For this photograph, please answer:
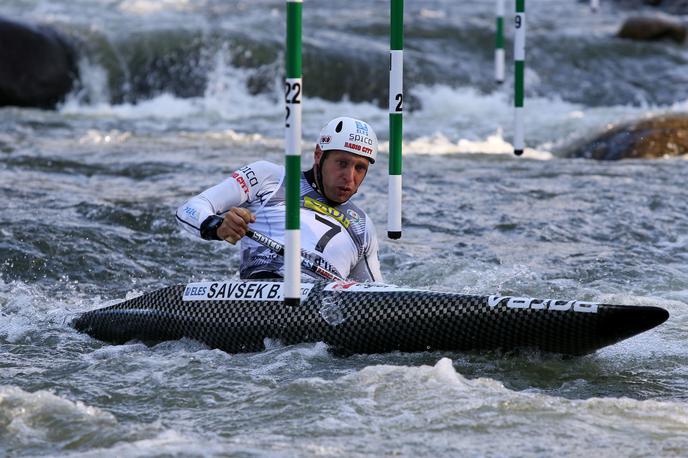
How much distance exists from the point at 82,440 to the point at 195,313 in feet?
4.82

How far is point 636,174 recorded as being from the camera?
34.4ft

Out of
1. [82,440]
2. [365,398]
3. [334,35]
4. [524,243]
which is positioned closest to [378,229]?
[524,243]

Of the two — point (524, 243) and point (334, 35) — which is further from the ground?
point (334, 35)

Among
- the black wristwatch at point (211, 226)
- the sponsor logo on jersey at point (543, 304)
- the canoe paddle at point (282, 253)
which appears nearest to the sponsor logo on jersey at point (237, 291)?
the canoe paddle at point (282, 253)

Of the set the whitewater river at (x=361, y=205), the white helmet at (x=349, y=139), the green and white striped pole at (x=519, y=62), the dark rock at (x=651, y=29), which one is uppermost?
the dark rock at (x=651, y=29)

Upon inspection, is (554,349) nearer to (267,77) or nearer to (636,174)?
(636,174)

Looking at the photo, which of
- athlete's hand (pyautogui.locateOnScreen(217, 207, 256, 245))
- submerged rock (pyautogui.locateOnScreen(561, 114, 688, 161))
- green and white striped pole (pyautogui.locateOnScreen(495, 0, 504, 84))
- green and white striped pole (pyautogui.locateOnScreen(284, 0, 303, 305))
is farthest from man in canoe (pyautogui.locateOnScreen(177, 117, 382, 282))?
green and white striped pole (pyautogui.locateOnScreen(495, 0, 504, 84))

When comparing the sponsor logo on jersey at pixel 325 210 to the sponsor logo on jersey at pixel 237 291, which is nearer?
the sponsor logo on jersey at pixel 237 291

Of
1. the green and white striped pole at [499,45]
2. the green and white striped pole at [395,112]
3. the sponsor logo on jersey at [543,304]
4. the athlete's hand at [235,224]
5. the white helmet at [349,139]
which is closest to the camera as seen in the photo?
the sponsor logo on jersey at [543,304]

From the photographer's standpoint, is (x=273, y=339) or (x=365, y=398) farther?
(x=273, y=339)

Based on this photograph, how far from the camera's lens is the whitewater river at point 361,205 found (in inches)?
171

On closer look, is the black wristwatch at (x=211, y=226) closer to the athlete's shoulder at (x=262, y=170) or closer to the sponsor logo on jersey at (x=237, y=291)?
the sponsor logo on jersey at (x=237, y=291)

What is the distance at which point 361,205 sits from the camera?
30.3 feet

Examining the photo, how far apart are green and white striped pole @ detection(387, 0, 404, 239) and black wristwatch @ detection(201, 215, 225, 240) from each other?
1.04 meters
